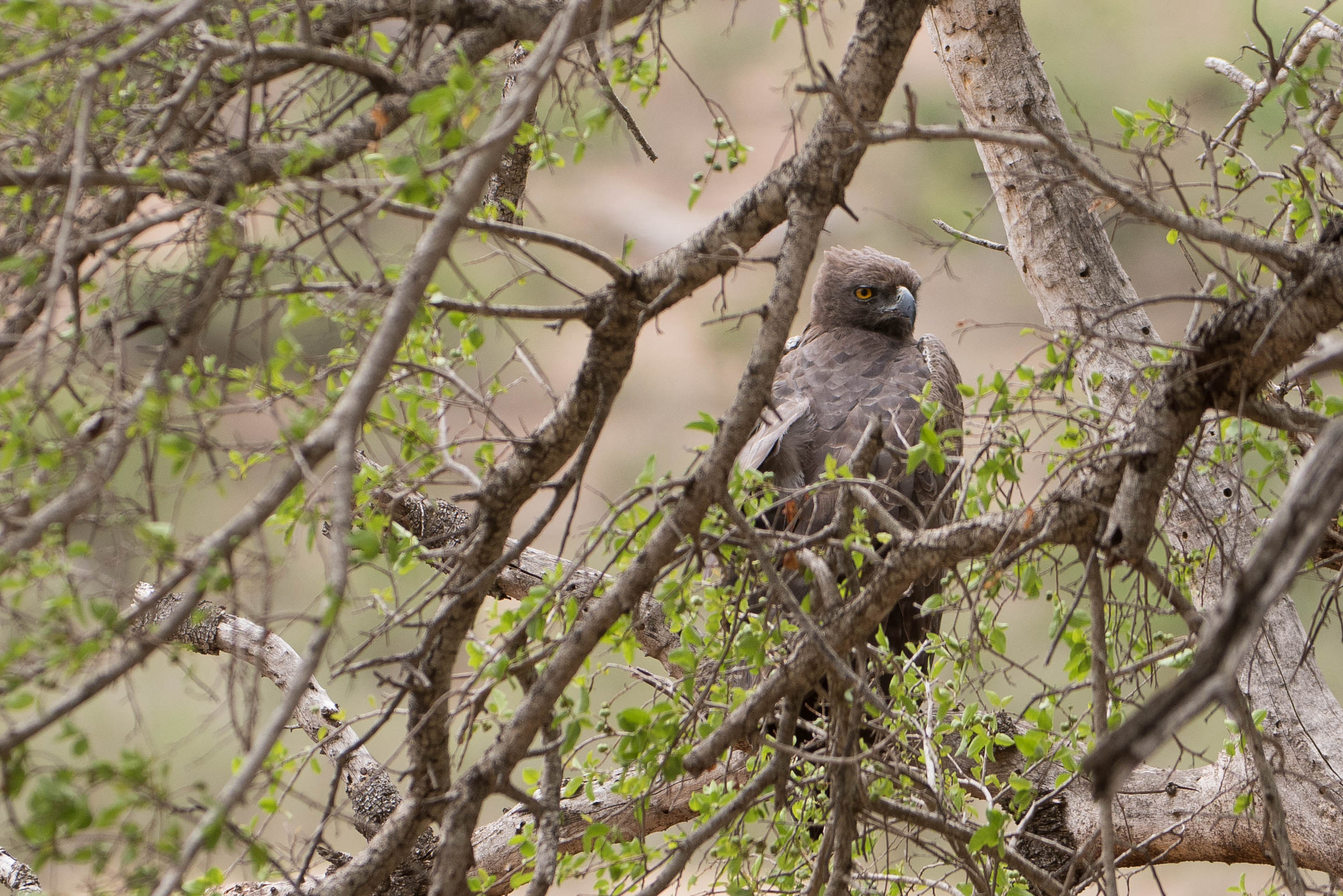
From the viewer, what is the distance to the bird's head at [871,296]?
3.91 m

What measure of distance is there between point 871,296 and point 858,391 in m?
0.58

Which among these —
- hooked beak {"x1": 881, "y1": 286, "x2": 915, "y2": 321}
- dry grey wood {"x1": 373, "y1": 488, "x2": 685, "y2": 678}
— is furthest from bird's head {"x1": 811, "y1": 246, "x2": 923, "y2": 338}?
dry grey wood {"x1": 373, "y1": 488, "x2": 685, "y2": 678}

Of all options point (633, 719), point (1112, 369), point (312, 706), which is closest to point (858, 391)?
point (1112, 369)

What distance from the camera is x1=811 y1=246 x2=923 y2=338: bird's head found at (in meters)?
3.91

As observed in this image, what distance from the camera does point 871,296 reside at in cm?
394

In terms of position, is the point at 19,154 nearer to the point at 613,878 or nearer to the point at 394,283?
the point at 394,283

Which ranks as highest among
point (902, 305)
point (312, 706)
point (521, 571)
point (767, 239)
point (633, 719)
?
point (767, 239)

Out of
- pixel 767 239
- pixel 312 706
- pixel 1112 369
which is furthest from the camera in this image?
pixel 767 239

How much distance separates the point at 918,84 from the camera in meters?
14.4

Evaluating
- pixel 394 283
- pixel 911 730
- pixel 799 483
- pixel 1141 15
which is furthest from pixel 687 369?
pixel 394 283

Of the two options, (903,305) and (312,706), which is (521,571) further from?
(903,305)

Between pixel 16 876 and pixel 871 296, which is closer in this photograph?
pixel 16 876

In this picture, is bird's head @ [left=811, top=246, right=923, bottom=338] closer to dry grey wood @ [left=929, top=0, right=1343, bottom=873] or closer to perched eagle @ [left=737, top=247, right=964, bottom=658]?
perched eagle @ [left=737, top=247, right=964, bottom=658]

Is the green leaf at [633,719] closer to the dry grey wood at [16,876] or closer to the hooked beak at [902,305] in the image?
the dry grey wood at [16,876]
